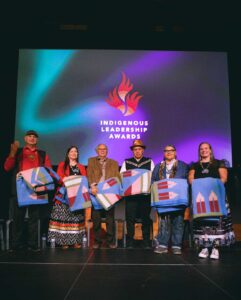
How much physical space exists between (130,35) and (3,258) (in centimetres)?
381

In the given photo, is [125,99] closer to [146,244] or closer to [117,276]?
[146,244]

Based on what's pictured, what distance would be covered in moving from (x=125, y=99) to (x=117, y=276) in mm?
3281

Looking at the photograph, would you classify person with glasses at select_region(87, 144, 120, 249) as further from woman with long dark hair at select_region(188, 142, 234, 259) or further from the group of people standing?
woman with long dark hair at select_region(188, 142, 234, 259)

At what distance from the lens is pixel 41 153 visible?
4.32 m

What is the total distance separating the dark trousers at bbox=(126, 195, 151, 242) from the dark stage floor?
604 mm

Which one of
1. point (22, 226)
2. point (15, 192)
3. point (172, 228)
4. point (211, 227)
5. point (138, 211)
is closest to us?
point (211, 227)

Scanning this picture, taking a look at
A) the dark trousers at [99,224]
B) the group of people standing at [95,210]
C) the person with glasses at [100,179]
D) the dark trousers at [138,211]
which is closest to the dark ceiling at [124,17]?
the group of people standing at [95,210]

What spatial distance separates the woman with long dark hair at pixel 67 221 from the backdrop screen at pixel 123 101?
3.12 ft

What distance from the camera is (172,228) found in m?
3.92

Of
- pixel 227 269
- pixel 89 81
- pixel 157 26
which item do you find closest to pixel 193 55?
pixel 157 26

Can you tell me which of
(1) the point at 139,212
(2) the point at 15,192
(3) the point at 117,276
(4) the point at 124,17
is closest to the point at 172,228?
(1) the point at 139,212

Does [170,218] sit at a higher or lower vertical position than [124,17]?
lower

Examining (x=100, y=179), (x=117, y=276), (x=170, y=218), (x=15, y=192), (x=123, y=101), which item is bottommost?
(x=117, y=276)

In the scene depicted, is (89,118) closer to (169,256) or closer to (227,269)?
(169,256)
